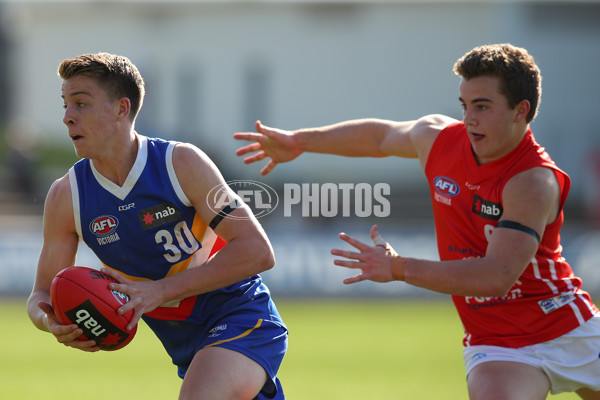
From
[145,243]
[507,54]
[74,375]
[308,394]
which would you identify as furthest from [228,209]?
[74,375]

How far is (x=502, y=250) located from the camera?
4.34m

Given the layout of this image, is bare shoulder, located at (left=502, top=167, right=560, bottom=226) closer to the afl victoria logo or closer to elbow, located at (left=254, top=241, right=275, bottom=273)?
elbow, located at (left=254, top=241, right=275, bottom=273)

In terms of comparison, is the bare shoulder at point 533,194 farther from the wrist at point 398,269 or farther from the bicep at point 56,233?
the bicep at point 56,233

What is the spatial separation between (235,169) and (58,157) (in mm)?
6145

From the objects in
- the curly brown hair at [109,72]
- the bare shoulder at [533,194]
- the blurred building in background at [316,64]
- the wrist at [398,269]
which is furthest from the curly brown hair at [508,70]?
the blurred building in background at [316,64]

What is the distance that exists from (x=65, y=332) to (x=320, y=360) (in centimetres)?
659

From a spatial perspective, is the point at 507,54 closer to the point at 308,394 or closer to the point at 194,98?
the point at 308,394

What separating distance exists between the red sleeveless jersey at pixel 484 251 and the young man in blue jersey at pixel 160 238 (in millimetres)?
1103

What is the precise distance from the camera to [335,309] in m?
14.8

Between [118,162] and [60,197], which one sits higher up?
[118,162]

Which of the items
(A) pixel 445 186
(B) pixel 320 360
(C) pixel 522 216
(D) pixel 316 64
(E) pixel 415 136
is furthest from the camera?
(D) pixel 316 64

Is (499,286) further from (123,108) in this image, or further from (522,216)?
(123,108)

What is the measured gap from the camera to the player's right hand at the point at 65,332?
14.1 ft

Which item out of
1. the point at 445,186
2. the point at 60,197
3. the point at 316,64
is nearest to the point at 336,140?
the point at 445,186
